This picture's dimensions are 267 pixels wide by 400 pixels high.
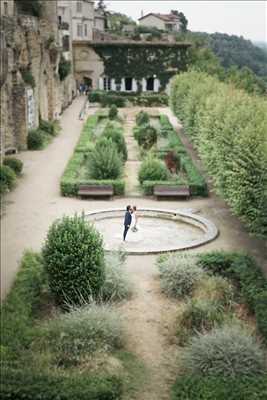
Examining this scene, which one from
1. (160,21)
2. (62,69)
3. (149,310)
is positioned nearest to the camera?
(149,310)

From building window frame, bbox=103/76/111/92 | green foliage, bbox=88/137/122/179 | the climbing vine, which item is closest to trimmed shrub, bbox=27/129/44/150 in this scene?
green foliage, bbox=88/137/122/179

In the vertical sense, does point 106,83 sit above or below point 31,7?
below

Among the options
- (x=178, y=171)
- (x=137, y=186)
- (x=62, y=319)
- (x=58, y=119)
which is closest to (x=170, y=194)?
(x=137, y=186)

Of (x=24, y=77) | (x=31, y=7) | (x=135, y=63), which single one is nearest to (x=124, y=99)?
(x=135, y=63)

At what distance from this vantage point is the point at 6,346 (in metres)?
10.1

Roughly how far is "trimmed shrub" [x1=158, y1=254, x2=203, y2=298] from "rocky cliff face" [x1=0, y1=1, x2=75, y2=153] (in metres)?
13.9

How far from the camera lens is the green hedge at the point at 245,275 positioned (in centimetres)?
1255

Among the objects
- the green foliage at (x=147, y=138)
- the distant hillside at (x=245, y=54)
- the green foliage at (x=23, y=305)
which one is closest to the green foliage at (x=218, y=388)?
the green foliage at (x=23, y=305)

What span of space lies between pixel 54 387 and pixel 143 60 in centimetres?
5299

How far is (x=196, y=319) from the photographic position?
1239 cm

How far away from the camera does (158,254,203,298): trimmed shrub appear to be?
47.1 feet

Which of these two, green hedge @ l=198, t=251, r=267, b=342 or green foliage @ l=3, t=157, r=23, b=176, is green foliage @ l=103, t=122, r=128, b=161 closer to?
green foliage @ l=3, t=157, r=23, b=176

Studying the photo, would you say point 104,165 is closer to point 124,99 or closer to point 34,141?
point 34,141

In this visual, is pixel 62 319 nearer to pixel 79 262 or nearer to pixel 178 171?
pixel 79 262
